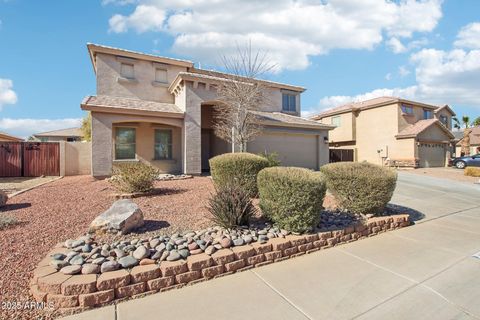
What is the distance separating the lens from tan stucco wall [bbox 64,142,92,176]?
45.4ft

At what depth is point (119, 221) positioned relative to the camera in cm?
446

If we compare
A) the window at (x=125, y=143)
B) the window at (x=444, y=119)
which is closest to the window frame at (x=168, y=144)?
the window at (x=125, y=143)

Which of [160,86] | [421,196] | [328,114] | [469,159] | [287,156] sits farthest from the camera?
[328,114]

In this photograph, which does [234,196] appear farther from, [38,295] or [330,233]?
[38,295]

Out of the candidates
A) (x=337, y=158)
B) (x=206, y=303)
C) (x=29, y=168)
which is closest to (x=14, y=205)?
(x=206, y=303)

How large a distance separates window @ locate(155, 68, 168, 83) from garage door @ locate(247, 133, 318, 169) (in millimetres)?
6818

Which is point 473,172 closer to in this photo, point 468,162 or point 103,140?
point 468,162

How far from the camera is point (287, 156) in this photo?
53.9ft

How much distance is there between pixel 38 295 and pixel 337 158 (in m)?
26.8

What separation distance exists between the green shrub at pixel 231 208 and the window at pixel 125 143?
972 cm

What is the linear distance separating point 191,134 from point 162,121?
5.21 feet

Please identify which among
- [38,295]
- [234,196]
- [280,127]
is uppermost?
[280,127]

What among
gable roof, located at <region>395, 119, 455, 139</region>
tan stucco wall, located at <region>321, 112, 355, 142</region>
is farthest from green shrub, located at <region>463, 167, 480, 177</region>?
tan stucco wall, located at <region>321, 112, 355, 142</region>

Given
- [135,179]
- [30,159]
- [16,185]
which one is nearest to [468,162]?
[135,179]
